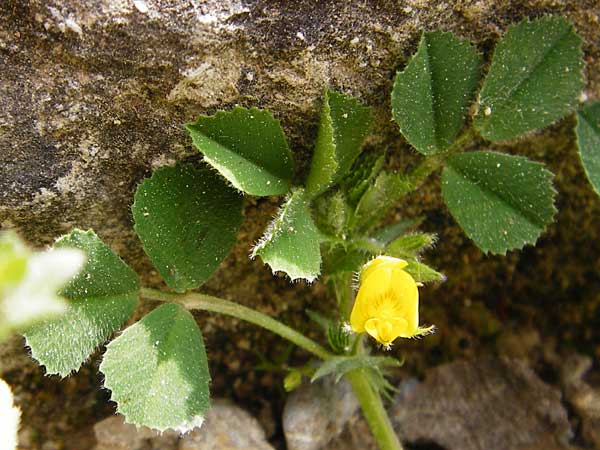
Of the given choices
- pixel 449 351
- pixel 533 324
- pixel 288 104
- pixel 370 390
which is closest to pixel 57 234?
pixel 288 104

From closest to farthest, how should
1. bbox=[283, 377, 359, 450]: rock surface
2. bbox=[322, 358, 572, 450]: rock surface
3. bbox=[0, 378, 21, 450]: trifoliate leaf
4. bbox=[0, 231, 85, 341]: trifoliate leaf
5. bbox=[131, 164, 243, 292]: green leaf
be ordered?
1. bbox=[0, 231, 85, 341]: trifoliate leaf
2. bbox=[0, 378, 21, 450]: trifoliate leaf
3. bbox=[131, 164, 243, 292]: green leaf
4. bbox=[283, 377, 359, 450]: rock surface
5. bbox=[322, 358, 572, 450]: rock surface

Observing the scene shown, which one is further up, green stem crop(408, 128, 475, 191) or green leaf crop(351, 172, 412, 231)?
green stem crop(408, 128, 475, 191)

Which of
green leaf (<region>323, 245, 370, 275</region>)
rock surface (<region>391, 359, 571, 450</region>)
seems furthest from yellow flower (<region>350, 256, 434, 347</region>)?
rock surface (<region>391, 359, 571, 450</region>)

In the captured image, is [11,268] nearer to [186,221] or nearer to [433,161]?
[186,221]

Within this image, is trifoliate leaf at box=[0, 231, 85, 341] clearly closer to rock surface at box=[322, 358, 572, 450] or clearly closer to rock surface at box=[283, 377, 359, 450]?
rock surface at box=[283, 377, 359, 450]

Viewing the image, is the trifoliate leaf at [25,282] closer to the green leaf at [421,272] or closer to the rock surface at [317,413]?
the green leaf at [421,272]

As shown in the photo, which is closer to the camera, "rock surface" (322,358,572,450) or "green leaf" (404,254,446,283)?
"green leaf" (404,254,446,283)

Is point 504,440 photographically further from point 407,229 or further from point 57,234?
point 57,234
